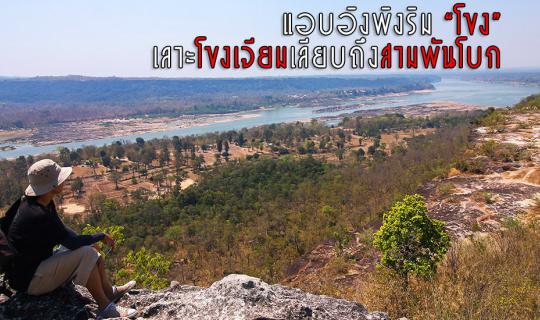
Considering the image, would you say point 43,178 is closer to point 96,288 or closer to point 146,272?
point 96,288

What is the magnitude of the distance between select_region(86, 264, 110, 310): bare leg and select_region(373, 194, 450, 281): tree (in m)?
4.54

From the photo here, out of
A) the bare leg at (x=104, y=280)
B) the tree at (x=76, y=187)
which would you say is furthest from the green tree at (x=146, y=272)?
the tree at (x=76, y=187)

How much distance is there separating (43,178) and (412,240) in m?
5.49

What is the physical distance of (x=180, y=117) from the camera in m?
158

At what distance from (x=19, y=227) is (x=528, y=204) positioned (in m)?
12.8

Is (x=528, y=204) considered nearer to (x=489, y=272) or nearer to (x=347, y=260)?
(x=347, y=260)

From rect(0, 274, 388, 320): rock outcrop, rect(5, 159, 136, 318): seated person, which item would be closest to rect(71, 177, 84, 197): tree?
rect(0, 274, 388, 320): rock outcrop

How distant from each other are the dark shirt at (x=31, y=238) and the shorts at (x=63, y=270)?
63 millimetres

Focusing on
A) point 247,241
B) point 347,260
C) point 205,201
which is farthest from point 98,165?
point 347,260

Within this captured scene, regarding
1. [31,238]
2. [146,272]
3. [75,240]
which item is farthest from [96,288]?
[146,272]

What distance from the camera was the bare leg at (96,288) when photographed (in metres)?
3.61

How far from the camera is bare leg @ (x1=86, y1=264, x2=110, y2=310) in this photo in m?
Result: 3.61

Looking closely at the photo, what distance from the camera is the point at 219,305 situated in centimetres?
337

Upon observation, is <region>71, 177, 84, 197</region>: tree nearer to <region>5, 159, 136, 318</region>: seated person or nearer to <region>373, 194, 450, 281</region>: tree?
<region>373, 194, 450, 281</region>: tree
